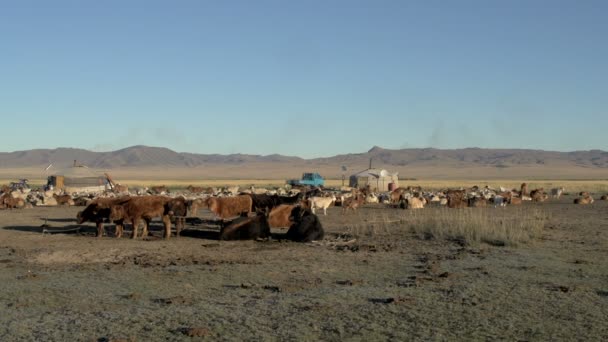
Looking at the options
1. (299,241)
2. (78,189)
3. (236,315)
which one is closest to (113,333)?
(236,315)

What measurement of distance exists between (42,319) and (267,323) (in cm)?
275

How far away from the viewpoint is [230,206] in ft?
63.4

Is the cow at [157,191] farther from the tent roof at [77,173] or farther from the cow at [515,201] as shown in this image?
the cow at [515,201]

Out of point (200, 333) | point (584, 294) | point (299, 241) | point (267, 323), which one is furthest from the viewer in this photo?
point (299, 241)

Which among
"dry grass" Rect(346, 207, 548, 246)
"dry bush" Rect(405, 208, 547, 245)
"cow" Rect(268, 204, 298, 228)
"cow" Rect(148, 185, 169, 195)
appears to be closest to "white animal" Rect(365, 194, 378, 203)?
"cow" Rect(148, 185, 169, 195)

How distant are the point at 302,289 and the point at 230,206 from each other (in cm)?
897

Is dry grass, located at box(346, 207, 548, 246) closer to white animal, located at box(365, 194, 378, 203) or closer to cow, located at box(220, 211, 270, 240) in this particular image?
cow, located at box(220, 211, 270, 240)

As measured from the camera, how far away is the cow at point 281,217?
18.6 m

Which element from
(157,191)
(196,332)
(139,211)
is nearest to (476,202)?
(139,211)

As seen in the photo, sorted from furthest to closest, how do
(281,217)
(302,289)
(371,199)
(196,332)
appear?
(371,199) → (281,217) → (302,289) → (196,332)

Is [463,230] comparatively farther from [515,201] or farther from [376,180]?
[376,180]

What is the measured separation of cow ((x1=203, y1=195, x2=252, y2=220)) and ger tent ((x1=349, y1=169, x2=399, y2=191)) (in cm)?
3687

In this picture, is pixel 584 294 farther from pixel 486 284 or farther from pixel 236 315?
pixel 236 315

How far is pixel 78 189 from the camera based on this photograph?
48812 millimetres
